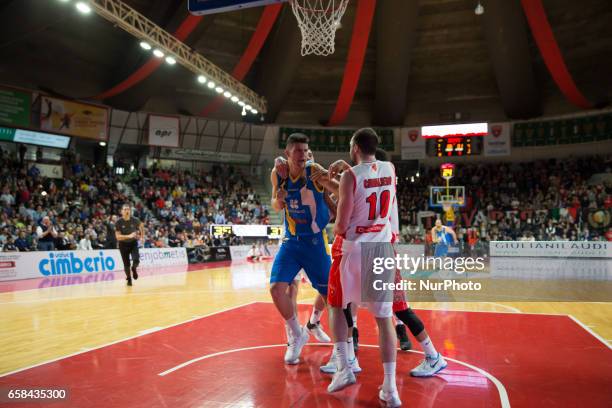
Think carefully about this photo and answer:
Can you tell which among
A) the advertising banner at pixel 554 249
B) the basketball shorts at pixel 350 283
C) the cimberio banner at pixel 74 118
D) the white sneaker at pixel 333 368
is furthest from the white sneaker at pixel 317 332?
the cimberio banner at pixel 74 118

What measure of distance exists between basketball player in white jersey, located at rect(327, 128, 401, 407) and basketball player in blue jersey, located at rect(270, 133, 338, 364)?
2.63 ft

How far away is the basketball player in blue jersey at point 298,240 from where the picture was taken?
4.79 metres

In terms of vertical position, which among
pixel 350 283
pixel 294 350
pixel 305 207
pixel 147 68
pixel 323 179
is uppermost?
pixel 147 68

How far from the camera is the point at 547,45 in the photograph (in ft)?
70.9

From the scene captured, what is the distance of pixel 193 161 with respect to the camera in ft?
107

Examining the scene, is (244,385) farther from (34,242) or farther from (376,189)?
(34,242)

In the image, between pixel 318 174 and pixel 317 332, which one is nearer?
pixel 318 174

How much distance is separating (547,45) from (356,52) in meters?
8.77

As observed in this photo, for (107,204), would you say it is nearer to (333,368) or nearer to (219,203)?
(219,203)

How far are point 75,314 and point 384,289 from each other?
19.7ft

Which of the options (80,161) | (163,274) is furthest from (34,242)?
(80,161)

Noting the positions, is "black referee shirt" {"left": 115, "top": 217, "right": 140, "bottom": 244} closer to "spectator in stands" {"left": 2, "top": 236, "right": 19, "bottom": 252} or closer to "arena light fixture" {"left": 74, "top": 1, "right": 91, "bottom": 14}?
"spectator in stands" {"left": 2, "top": 236, "right": 19, "bottom": 252}

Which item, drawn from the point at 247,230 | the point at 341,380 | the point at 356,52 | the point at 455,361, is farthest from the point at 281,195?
the point at 247,230

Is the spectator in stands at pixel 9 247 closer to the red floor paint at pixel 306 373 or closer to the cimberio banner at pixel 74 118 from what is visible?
the red floor paint at pixel 306 373
